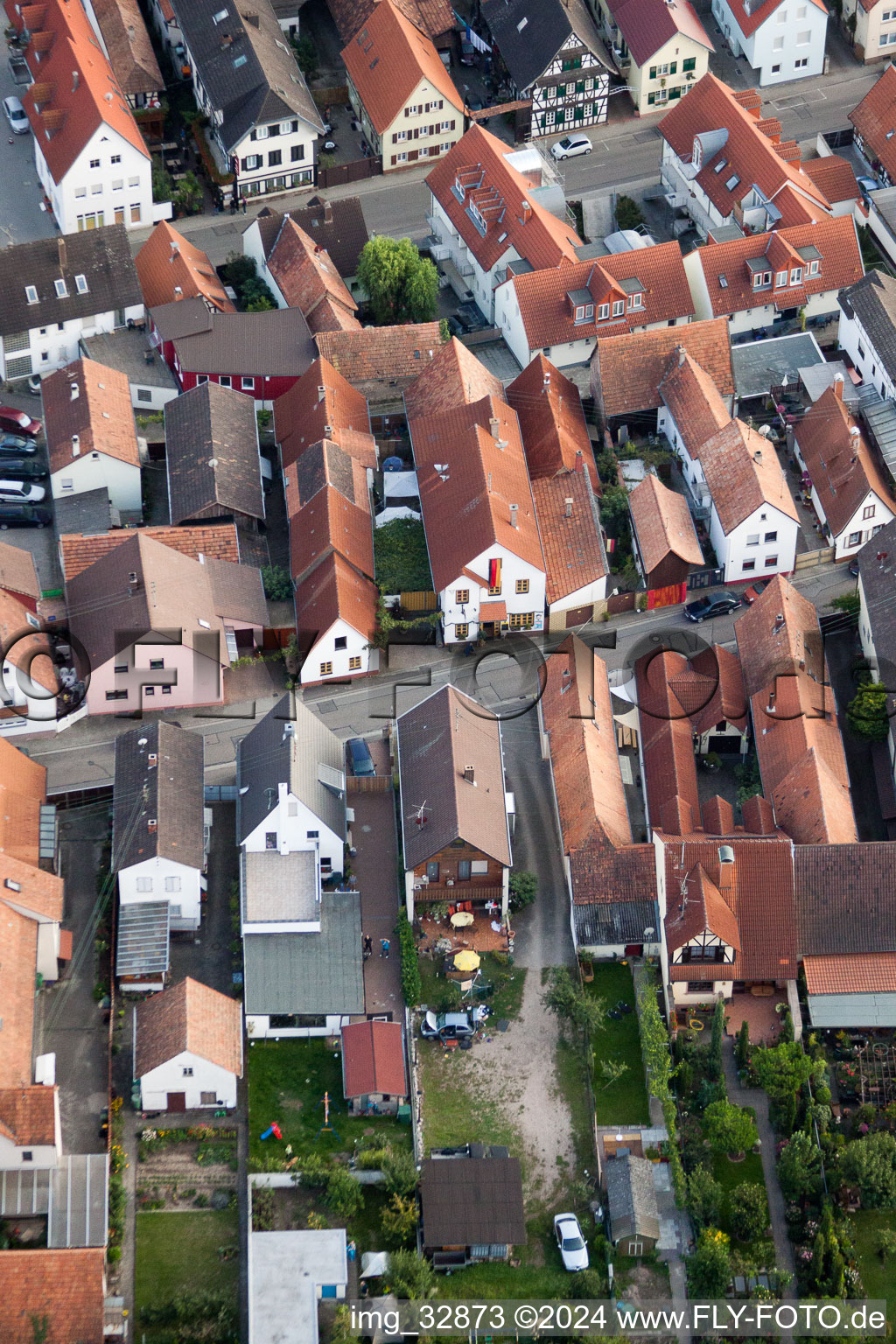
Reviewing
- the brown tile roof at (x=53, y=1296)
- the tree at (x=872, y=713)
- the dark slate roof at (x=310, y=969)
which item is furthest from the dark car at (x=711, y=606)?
the brown tile roof at (x=53, y=1296)

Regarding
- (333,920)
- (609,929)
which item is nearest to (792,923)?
(609,929)

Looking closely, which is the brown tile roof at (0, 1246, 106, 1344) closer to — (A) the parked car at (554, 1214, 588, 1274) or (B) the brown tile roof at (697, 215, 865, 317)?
(A) the parked car at (554, 1214, 588, 1274)

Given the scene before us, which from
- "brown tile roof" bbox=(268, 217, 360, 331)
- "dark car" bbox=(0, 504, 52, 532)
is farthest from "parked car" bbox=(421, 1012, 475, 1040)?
"brown tile roof" bbox=(268, 217, 360, 331)

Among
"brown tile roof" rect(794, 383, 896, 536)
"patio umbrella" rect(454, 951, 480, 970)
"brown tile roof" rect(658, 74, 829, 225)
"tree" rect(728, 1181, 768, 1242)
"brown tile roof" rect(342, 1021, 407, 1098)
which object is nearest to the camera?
"tree" rect(728, 1181, 768, 1242)

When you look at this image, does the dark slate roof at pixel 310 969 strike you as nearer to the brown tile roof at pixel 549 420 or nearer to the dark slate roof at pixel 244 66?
the brown tile roof at pixel 549 420

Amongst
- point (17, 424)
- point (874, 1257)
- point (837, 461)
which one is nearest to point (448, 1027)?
point (874, 1257)

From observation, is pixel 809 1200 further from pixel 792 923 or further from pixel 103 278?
pixel 103 278

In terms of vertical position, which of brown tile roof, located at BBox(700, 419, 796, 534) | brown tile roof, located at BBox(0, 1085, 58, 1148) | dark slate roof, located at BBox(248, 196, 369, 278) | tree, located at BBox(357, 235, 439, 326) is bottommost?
brown tile roof, located at BBox(0, 1085, 58, 1148)
